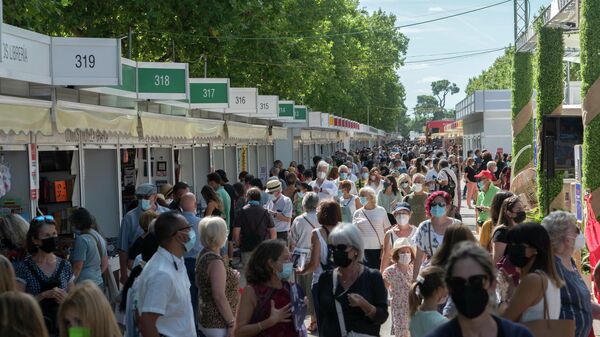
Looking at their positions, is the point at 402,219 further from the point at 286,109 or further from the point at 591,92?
the point at 286,109

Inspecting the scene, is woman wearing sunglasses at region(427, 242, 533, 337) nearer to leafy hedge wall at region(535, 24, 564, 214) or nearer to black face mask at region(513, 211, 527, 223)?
black face mask at region(513, 211, 527, 223)

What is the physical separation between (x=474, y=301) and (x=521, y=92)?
2244 centimetres

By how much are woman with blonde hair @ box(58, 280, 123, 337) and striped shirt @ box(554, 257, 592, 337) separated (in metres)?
2.59

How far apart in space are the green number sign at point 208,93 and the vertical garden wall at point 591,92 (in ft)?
22.0

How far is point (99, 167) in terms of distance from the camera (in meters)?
13.9

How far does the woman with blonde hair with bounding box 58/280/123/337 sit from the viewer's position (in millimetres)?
4441

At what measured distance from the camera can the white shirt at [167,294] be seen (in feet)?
18.7

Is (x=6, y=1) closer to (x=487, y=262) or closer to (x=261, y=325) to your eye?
(x=261, y=325)

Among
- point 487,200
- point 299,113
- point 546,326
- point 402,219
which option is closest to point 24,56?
point 402,219

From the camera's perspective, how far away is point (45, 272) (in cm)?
705

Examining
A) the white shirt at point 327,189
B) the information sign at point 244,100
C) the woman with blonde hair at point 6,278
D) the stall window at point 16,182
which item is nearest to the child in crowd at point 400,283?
the woman with blonde hair at point 6,278

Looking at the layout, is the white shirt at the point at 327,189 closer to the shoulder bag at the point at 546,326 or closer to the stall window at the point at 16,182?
the stall window at the point at 16,182

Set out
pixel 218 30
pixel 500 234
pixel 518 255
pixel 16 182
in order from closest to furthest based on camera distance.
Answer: pixel 518 255, pixel 500 234, pixel 16 182, pixel 218 30

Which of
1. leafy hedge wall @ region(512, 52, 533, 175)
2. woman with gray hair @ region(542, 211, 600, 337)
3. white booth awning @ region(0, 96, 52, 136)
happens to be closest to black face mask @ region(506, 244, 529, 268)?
woman with gray hair @ region(542, 211, 600, 337)
